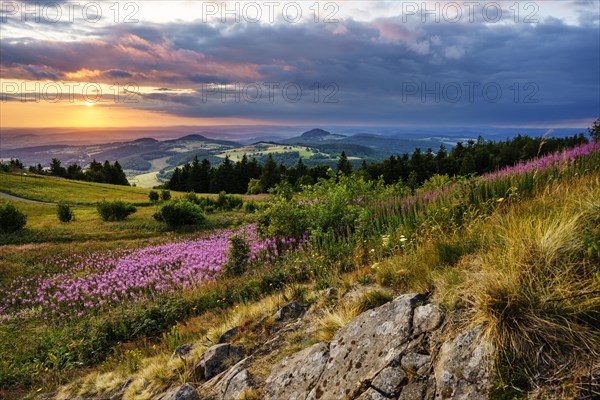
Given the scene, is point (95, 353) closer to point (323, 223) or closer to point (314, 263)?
point (314, 263)

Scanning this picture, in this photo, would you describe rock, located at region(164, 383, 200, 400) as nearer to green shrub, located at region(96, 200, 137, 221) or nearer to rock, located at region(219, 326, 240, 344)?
rock, located at region(219, 326, 240, 344)

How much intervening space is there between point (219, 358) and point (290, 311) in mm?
1332

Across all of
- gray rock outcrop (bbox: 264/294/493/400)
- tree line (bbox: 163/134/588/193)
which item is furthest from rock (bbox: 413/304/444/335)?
tree line (bbox: 163/134/588/193)

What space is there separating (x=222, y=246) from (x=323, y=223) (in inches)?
211

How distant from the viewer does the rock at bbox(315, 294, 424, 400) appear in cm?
322

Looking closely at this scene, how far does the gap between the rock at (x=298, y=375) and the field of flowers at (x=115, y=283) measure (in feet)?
20.7

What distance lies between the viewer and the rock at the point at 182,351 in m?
5.66

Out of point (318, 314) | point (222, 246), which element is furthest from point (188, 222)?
point (318, 314)

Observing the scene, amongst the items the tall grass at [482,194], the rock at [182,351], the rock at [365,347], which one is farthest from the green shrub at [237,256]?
the rock at [365,347]

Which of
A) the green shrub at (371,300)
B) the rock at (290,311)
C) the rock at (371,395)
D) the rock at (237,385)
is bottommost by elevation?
the rock at (237,385)

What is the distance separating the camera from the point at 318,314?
5.21 meters

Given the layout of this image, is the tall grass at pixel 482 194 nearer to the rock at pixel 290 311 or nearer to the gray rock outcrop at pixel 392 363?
the rock at pixel 290 311

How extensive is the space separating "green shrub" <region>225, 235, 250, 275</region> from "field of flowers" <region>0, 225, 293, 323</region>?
0.71ft

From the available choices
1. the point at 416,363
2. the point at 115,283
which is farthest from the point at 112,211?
the point at 416,363
